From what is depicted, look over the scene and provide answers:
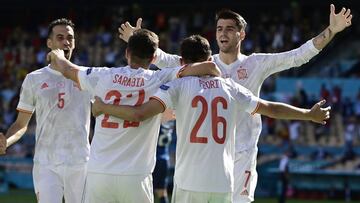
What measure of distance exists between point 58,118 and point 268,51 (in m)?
21.9

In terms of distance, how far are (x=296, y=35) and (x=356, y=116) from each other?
5.12 m

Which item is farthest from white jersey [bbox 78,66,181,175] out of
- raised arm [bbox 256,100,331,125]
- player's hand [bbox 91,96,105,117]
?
raised arm [bbox 256,100,331,125]

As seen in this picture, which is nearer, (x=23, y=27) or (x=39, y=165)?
(x=39, y=165)

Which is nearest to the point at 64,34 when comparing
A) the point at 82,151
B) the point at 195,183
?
the point at 82,151

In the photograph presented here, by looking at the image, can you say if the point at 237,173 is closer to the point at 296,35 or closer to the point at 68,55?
the point at 68,55

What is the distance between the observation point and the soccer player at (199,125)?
8.14 meters

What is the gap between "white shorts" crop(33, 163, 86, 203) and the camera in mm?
9727

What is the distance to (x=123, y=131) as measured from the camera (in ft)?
26.9

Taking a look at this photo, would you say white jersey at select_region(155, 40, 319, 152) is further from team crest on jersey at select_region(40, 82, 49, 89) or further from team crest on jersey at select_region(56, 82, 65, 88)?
team crest on jersey at select_region(40, 82, 49, 89)

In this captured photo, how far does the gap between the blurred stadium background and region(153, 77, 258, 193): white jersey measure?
15441 millimetres

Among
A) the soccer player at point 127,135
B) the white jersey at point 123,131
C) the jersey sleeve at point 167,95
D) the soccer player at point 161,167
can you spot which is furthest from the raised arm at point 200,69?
the soccer player at point 161,167

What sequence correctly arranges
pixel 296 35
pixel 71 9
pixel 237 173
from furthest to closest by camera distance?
pixel 71 9, pixel 296 35, pixel 237 173

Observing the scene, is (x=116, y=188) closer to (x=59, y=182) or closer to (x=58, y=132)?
(x=59, y=182)

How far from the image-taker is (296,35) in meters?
31.5
